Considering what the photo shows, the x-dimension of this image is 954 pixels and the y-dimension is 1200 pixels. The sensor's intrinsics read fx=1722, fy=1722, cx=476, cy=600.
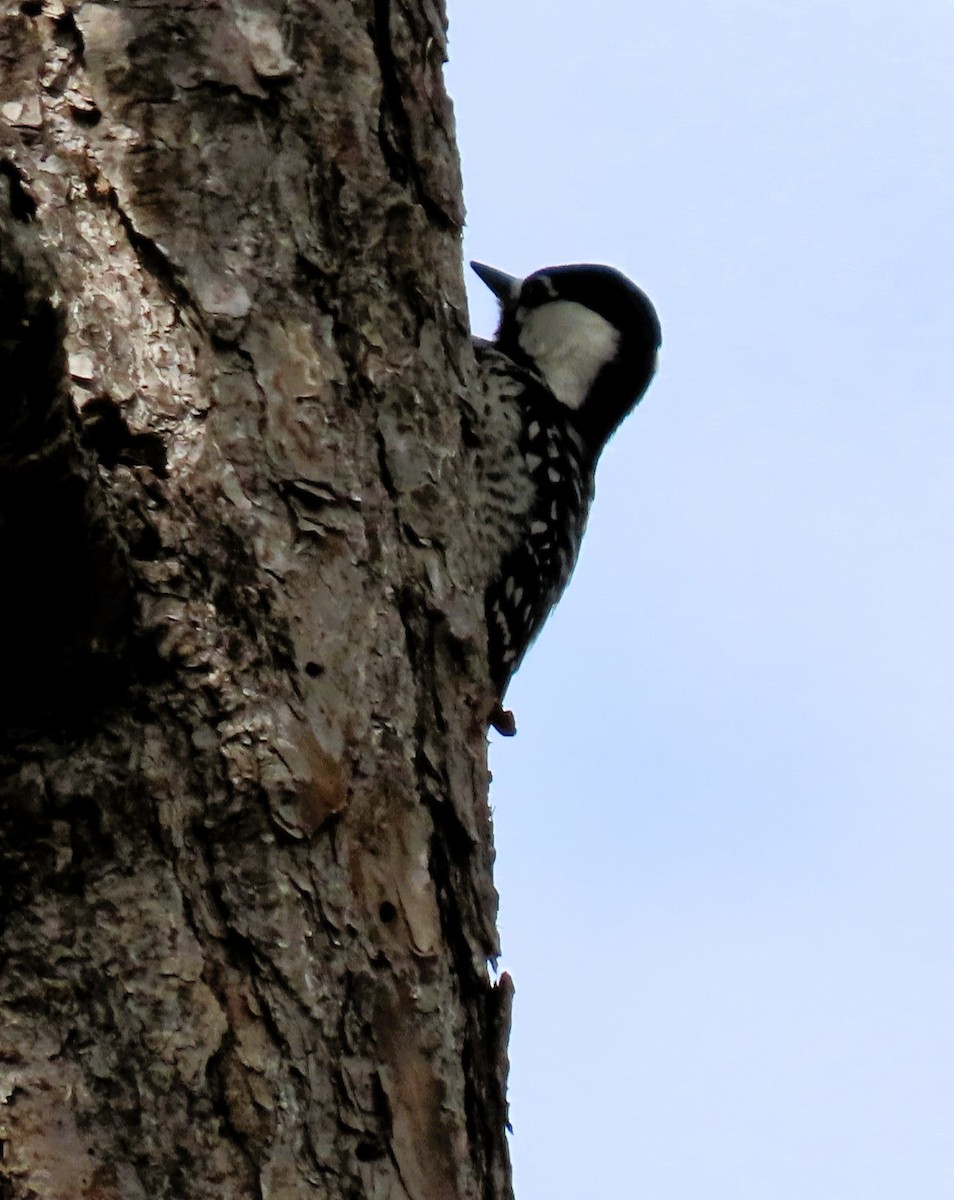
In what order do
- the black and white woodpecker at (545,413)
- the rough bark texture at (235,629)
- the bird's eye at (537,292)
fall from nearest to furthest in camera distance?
the rough bark texture at (235,629) < the black and white woodpecker at (545,413) < the bird's eye at (537,292)

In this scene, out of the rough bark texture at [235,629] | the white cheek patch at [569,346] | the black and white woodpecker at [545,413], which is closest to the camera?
the rough bark texture at [235,629]

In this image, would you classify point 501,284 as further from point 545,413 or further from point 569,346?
point 545,413

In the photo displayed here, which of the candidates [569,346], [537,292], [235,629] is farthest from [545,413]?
[235,629]

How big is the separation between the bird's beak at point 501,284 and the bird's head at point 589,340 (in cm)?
4

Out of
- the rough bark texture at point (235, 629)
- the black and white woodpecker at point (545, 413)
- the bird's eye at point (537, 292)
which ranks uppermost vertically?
the bird's eye at point (537, 292)

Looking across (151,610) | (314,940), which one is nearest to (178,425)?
(151,610)

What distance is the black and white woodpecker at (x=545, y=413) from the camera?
3674 millimetres

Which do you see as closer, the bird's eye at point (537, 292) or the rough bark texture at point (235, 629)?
the rough bark texture at point (235, 629)

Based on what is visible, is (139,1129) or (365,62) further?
(365,62)

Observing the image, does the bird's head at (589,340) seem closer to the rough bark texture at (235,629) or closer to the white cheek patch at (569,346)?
the white cheek patch at (569,346)

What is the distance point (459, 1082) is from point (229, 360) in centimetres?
92

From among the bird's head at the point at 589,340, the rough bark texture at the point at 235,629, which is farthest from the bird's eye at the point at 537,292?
the rough bark texture at the point at 235,629

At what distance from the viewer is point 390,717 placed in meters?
2.10

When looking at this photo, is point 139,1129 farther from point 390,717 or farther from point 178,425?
point 178,425
